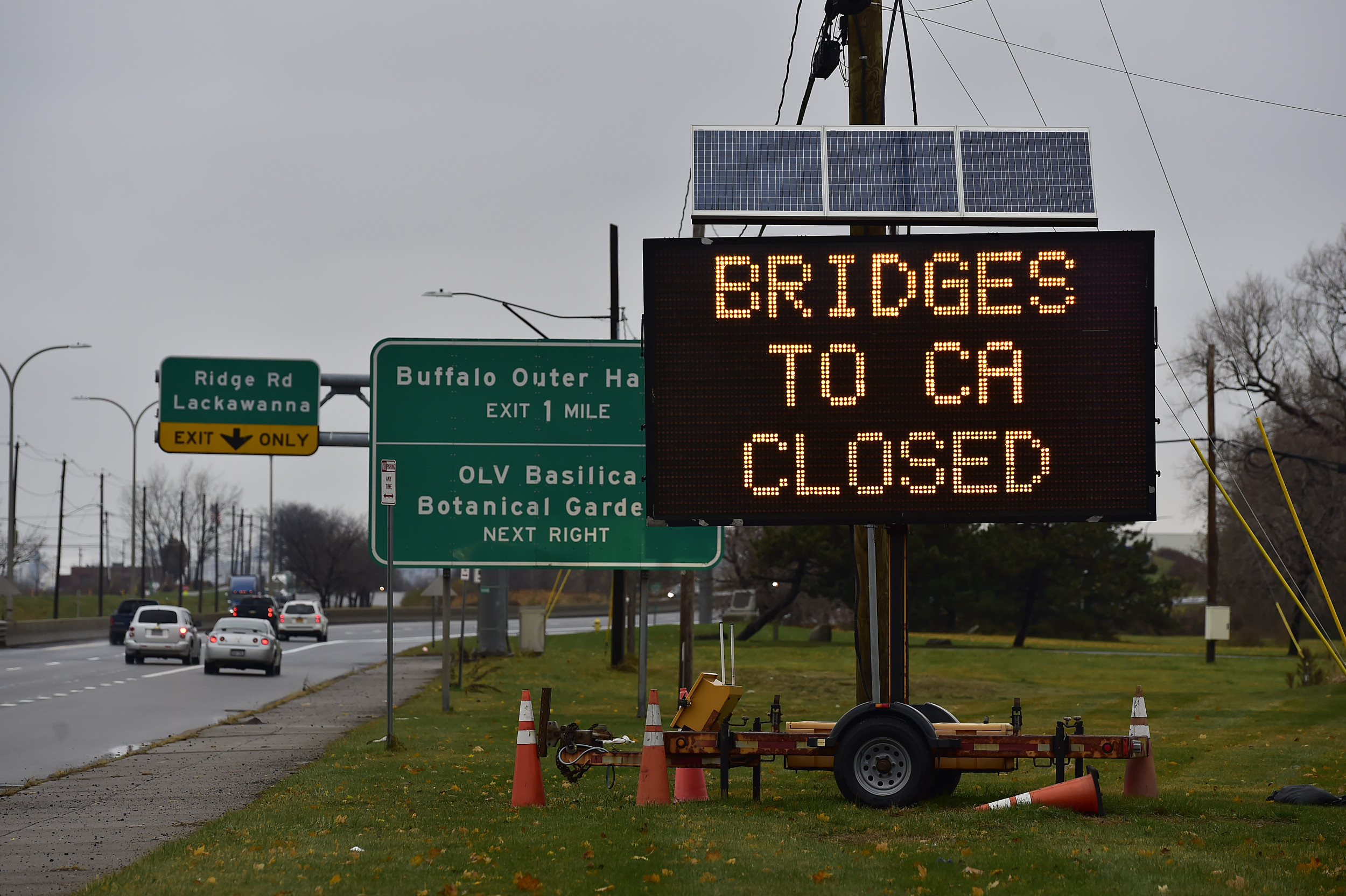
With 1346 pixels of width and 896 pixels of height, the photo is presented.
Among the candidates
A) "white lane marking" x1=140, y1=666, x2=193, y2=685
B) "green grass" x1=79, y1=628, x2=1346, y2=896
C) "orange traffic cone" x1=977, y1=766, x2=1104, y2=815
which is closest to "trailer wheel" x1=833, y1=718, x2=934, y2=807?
"green grass" x1=79, y1=628, x2=1346, y2=896

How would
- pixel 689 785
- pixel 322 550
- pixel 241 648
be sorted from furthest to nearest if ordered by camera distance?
pixel 322 550, pixel 241 648, pixel 689 785

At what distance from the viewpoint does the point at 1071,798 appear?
10242mm

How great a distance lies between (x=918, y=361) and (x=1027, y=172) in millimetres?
2090

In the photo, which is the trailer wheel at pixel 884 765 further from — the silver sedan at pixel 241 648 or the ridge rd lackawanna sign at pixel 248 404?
the silver sedan at pixel 241 648

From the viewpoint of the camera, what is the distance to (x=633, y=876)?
26.4 feet

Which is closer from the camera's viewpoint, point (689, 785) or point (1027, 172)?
point (1027, 172)

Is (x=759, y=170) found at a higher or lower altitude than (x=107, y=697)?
higher

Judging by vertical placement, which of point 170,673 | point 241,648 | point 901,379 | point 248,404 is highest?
point 248,404

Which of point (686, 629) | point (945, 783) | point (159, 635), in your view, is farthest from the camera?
point (159, 635)

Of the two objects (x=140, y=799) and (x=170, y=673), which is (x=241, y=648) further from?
(x=140, y=799)

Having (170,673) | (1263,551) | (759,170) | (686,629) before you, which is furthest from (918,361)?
(170,673)

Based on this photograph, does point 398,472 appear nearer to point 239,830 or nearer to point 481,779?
point 481,779

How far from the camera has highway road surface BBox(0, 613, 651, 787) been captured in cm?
1792

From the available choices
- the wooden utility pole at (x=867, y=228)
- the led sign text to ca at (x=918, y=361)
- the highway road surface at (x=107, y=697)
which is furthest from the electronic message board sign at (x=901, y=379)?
the highway road surface at (x=107, y=697)
